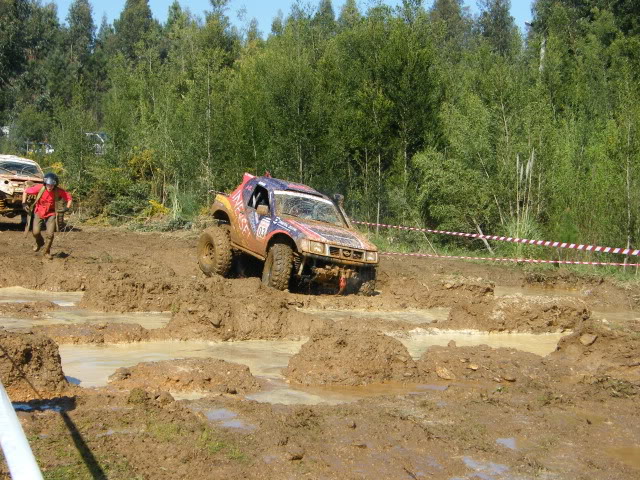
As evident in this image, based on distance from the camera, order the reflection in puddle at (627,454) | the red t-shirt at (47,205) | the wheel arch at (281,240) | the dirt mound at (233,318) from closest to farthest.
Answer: the reflection in puddle at (627,454), the dirt mound at (233,318), the wheel arch at (281,240), the red t-shirt at (47,205)

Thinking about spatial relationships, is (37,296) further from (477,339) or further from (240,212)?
(477,339)

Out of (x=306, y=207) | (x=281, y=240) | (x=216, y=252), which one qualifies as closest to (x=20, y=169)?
(x=216, y=252)

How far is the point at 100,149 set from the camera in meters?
32.0

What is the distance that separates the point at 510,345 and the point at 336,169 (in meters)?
14.4

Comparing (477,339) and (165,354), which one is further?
(477,339)

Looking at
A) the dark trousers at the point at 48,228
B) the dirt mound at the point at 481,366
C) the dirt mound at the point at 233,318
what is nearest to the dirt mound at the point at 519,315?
the dirt mound at the point at 233,318

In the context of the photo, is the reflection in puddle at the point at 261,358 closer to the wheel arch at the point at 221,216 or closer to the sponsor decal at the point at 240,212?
the sponsor decal at the point at 240,212

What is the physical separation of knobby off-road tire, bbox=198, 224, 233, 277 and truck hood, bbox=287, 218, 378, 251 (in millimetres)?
1538

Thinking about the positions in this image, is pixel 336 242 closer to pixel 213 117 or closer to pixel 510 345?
pixel 510 345

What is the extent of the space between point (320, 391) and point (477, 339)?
167 inches

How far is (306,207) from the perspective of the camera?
14484 millimetres

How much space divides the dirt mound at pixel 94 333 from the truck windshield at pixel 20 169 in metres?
13.2

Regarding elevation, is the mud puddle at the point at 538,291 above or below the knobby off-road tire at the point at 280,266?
below

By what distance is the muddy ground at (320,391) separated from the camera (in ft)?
18.5
